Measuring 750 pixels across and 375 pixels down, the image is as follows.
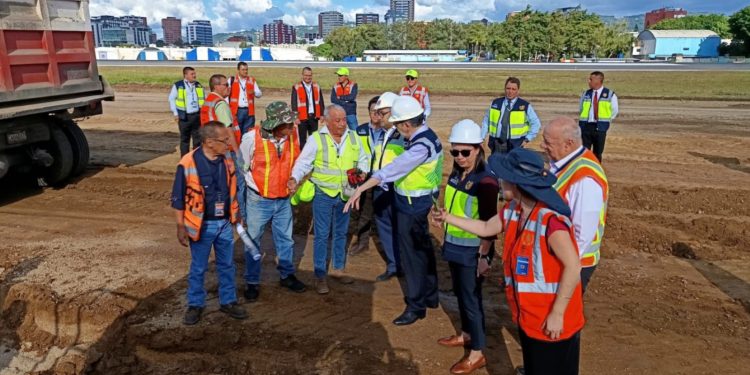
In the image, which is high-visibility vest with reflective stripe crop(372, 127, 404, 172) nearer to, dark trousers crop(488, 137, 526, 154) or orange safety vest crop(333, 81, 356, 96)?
dark trousers crop(488, 137, 526, 154)

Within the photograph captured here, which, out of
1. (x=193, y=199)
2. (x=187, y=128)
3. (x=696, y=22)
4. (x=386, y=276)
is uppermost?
(x=696, y=22)

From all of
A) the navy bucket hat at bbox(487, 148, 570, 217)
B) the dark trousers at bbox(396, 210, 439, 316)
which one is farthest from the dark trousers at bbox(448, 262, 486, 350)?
the navy bucket hat at bbox(487, 148, 570, 217)

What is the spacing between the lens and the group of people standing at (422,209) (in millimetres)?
2920

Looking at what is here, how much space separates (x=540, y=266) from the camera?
2879 millimetres

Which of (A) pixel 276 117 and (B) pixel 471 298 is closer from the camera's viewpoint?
(B) pixel 471 298

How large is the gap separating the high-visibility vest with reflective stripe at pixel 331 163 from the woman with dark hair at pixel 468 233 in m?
1.49

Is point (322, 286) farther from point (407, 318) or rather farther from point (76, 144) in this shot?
point (76, 144)

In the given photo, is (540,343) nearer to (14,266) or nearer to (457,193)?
(457,193)

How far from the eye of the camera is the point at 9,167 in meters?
8.63

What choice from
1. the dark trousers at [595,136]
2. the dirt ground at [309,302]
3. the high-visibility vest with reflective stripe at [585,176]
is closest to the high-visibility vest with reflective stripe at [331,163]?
the dirt ground at [309,302]

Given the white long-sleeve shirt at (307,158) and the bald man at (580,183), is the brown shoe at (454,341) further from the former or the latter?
the white long-sleeve shirt at (307,158)

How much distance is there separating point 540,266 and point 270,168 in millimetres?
2962

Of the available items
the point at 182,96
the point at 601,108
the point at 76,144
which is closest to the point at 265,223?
the point at 76,144

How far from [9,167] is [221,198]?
5787 mm
